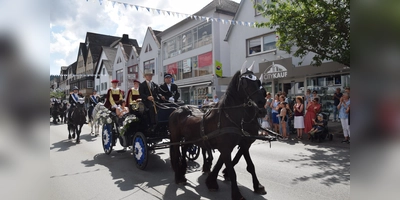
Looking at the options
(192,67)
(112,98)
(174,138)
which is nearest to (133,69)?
(192,67)

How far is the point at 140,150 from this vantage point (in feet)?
20.6

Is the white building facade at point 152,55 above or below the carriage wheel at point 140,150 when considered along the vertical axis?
above

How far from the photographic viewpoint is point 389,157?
1.35 metres

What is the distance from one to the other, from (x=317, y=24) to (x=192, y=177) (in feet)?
24.9

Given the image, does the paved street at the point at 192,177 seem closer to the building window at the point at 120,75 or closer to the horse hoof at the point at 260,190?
the horse hoof at the point at 260,190

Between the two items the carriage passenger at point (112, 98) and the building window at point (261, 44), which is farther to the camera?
the building window at point (261, 44)

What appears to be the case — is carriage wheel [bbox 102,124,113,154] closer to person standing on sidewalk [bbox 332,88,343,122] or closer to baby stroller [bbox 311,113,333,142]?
baby stroller [bbox 311,113,333,142]

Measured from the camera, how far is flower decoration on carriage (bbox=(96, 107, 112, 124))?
7691mm

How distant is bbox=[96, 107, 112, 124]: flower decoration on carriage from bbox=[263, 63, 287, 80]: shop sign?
36.7ft

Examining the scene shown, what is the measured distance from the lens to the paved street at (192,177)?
4.60 m

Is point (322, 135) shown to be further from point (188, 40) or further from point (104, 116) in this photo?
point (188, 40)

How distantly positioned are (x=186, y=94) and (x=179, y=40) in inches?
235

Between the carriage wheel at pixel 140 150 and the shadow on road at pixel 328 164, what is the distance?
329cm

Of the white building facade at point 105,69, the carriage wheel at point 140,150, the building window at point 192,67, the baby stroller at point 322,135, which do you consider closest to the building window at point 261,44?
the building window at point 192,67
